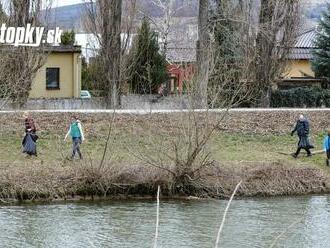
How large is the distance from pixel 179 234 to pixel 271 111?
17.8 meters

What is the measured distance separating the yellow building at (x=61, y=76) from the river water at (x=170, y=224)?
23107 millimetres

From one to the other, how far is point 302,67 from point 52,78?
18210mm

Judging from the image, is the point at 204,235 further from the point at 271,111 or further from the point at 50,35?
the point at 50,35

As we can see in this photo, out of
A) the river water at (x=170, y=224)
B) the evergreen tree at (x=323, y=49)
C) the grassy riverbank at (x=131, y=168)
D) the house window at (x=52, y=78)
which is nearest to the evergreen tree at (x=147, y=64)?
the house window at (x=52, y=78)

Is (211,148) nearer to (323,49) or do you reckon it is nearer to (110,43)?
(110,43)

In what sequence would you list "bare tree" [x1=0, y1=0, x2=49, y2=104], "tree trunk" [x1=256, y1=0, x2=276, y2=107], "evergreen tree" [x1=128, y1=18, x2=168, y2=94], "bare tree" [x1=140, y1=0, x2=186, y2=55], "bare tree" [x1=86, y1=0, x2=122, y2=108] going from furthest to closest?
"bare tree" [x1=140, y1=0, x2=186, y2=55]
"evergreen tree" [x1=128, y1=18, x2=168, y2=94]
"tree trunk" [x1=256, y1=0, x2=276, y2=107]
"bare tree" [x1=86, y1=0, x2=122, y2=108]
"bare tree" [x1=0, y1=0, x2=49, y2=104]

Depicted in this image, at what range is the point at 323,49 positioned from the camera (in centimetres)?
4550

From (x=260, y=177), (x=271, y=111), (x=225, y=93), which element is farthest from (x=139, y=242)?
(x=271, y=111)

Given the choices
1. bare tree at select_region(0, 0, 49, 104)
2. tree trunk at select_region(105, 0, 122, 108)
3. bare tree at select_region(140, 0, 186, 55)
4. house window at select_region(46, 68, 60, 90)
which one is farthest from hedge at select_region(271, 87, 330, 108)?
bare tree at select_region(140, 0, 186, 55)

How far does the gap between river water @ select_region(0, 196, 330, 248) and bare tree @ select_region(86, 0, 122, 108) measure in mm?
15262

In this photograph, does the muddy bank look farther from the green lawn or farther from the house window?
the house window

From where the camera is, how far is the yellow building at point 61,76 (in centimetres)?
4672

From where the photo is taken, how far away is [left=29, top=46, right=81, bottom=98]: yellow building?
46719 mm

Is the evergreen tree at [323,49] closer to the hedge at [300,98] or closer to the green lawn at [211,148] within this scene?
the hedge at [300,98]
